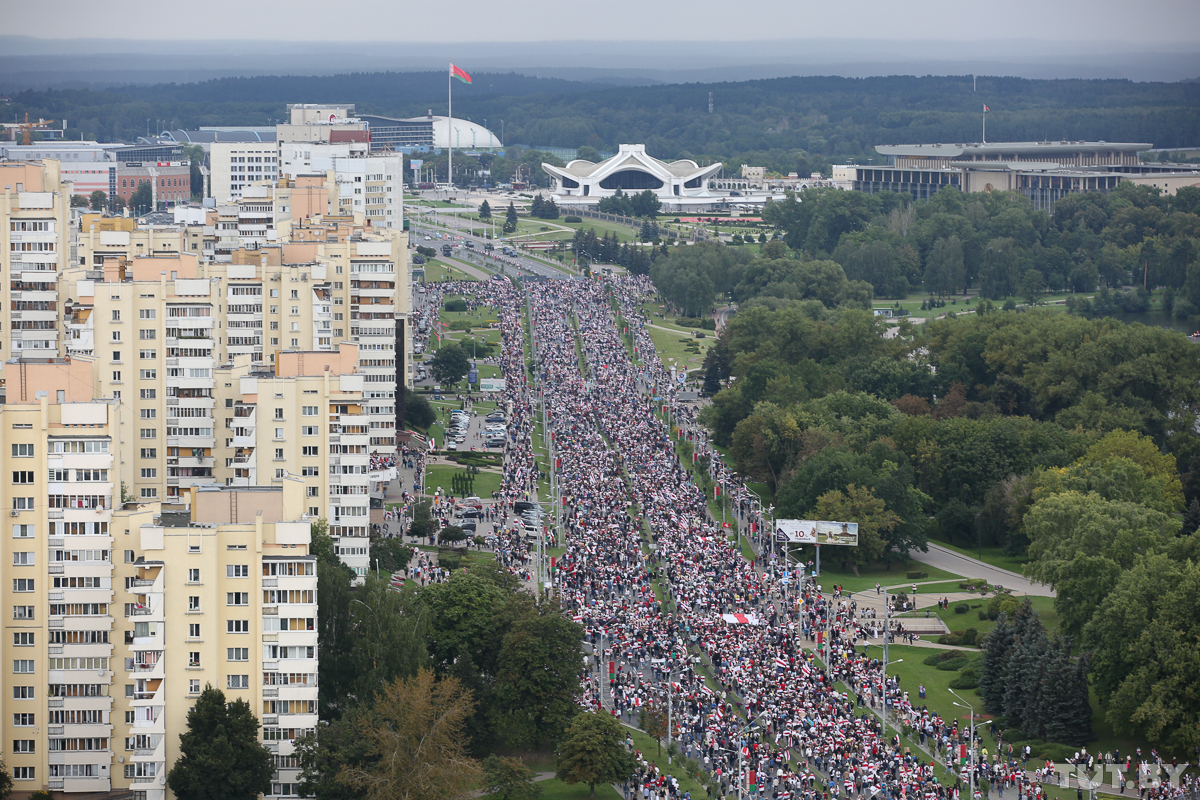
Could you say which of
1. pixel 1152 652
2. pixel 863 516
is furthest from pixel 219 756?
pixel 863 516

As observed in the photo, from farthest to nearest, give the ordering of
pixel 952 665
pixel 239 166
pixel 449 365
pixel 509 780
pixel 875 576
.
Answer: pixel 239 166 → pixel 449 365 → pixel 875 576 → pixel 952 665 → pixel 509 780

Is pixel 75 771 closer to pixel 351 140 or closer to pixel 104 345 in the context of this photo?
pixel 104 345

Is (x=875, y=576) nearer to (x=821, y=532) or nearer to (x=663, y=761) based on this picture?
(x=821, y=532)

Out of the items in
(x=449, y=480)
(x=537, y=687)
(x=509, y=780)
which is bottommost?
(x=509, y=780)

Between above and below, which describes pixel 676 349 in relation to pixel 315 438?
below

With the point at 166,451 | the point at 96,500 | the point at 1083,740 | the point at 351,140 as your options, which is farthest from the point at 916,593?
the point at 351,140

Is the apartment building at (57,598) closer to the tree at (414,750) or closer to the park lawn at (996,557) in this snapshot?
the tree at (414,750)

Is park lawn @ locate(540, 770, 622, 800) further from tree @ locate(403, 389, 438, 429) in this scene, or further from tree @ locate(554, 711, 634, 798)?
tree @ locate(403, 389, 438, 429)
